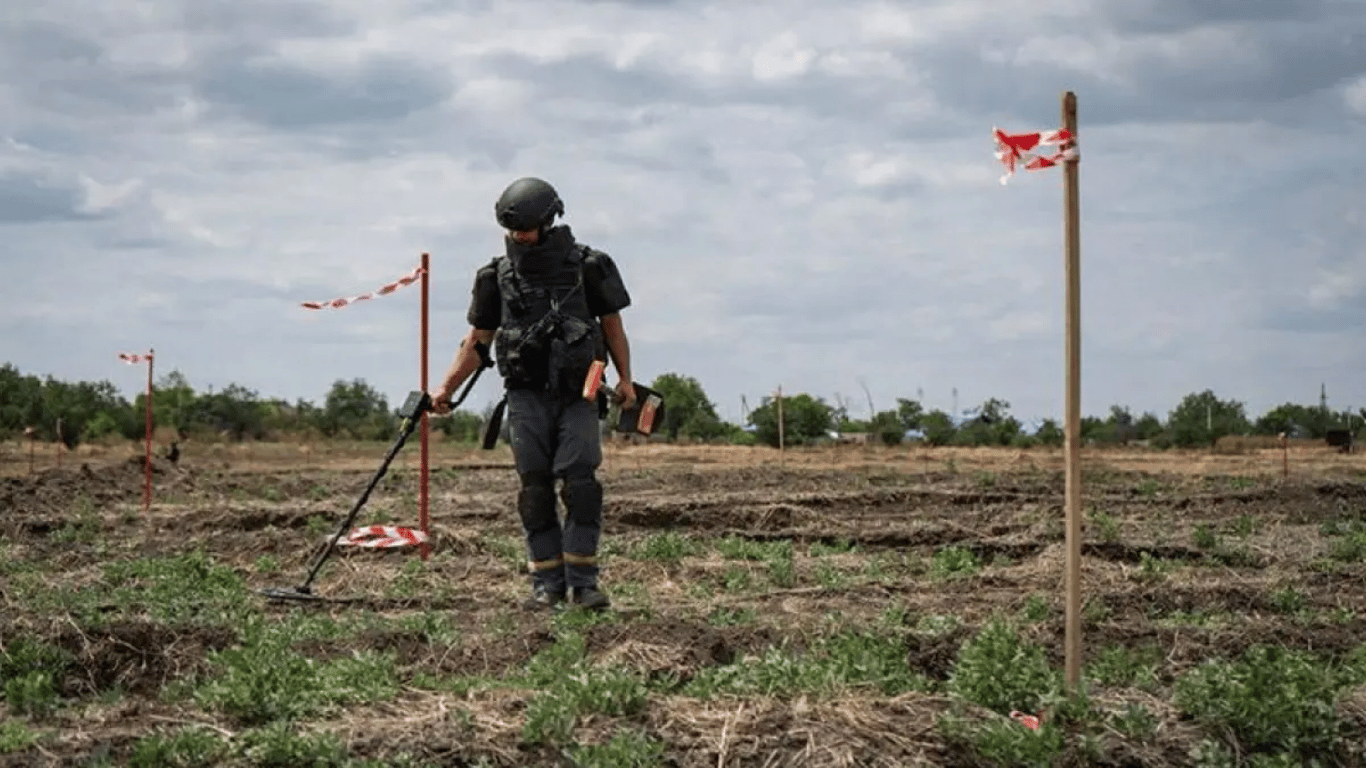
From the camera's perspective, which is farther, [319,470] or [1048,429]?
[1048,429]

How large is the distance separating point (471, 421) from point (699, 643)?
5485cm

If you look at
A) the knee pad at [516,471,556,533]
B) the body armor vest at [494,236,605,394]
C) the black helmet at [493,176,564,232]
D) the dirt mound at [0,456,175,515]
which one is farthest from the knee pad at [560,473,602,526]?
the dirt mound at [0,456,175,515]

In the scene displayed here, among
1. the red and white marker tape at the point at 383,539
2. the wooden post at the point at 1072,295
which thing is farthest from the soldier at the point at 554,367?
the wooden post at the point at 1072,295

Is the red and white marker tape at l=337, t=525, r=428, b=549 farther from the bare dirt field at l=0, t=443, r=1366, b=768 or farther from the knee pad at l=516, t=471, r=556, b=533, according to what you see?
the knee pad at l=516, t=471, r=556, b=533

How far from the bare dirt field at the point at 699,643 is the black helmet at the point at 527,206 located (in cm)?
225

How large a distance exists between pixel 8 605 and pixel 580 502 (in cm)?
355

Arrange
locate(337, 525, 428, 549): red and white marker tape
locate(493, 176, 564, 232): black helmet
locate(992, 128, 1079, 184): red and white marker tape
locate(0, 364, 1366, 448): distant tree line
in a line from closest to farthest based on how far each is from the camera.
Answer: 1. locate(992, 128, 1079, 184): red and white marker tape
2. locate(493, 176, 564, 232): black helmet
3. locate(337, 525, 428, 549): red and white marker tape
4. locate(0, 364, 1366, 448): distant tree line

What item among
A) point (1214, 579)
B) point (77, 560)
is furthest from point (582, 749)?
point (77, 560)

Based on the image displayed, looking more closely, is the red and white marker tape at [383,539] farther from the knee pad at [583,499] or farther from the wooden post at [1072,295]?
the wooden post at [1072,295]

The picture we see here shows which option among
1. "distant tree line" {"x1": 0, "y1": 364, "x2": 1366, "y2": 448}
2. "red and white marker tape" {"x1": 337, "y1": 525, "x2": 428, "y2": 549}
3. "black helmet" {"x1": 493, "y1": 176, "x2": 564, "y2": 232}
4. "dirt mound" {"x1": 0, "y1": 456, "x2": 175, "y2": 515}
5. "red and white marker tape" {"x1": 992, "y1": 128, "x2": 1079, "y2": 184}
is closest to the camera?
"red and white marker tape" {"x1": 992, "y1": 128, "x2": 1079, "y2": 184}

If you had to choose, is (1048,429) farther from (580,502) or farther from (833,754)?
(833,754)

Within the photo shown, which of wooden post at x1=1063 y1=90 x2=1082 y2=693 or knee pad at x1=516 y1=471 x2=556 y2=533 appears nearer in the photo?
wooden post at x1=1063 y1=90 x2=1082 y2=693

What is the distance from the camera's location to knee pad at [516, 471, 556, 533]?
38.0 ft

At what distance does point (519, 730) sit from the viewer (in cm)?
737
